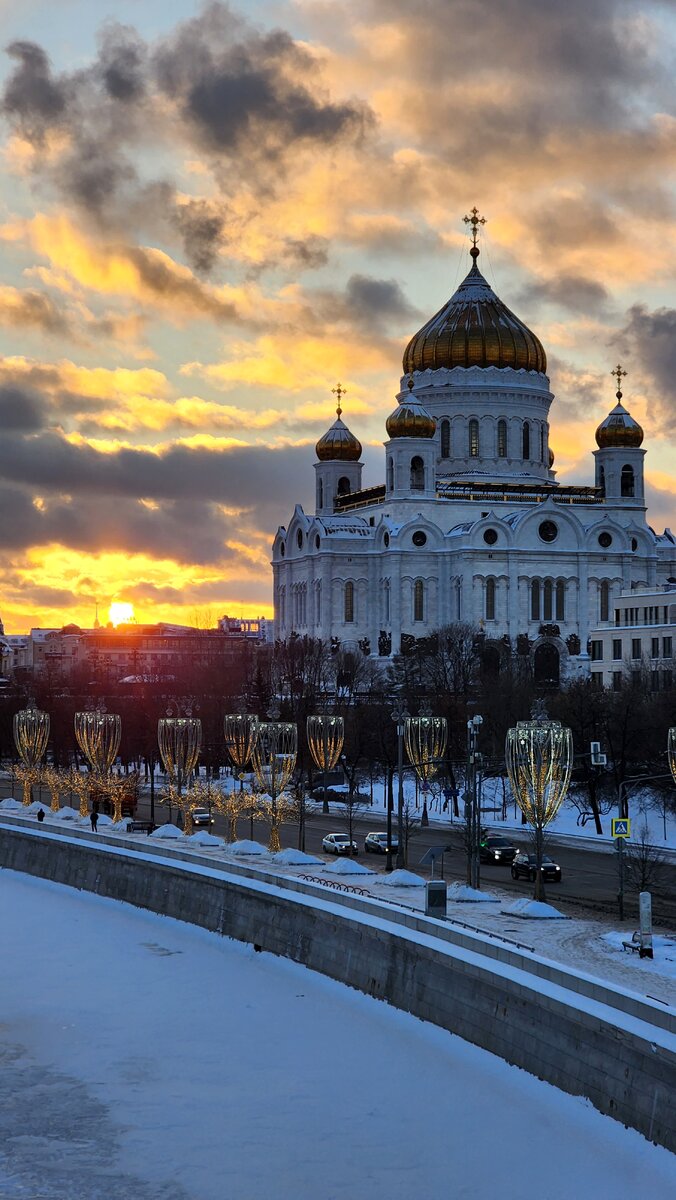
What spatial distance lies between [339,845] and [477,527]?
180 feet

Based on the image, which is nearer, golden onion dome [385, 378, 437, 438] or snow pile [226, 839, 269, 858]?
snow pile [226, 839, 269, 858]

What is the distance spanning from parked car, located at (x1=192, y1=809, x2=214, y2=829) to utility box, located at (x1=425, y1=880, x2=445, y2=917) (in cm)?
2821

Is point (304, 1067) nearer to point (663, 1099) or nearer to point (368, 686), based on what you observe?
point (663, 1099)

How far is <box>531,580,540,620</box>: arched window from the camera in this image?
10406 cm

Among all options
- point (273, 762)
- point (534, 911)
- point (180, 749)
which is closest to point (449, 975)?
point (534, 911)

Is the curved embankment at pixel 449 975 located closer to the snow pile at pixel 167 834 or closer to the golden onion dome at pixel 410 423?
the snow pile at pixel 167 834

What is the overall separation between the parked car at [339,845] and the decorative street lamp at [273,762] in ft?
5.83

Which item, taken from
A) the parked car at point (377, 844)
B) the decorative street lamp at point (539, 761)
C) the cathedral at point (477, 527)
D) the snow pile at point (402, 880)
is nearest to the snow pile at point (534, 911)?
the decorative street lamp at point (539, 761)

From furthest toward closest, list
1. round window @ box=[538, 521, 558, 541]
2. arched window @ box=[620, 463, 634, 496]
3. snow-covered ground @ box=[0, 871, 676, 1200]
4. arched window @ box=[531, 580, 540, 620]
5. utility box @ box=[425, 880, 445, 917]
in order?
arched window @ box=[620, 463, 634, 496] → round window @ box=[538, 521, 558, 541] → arched window @ box=[531, 580, 540, 620] → utility box @ box=[425, 880, 445, 917] → snow-covered ground @ box=[0, 871, 676, 1200]

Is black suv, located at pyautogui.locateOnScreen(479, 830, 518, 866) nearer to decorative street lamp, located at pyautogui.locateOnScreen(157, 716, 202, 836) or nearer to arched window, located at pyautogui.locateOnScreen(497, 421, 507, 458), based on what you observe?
decorative street lamp, located at pyautogui.locateOnScreen(157, 716, 202, 836)

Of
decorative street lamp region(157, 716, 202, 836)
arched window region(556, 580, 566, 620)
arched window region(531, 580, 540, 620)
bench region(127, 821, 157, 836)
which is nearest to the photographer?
decorative street lamp region(157, 716, 202, 836)

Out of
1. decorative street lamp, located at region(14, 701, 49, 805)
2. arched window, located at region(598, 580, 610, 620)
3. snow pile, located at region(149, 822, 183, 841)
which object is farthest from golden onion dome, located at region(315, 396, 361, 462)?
snow pile, located at region(149, 822, 183, 841)

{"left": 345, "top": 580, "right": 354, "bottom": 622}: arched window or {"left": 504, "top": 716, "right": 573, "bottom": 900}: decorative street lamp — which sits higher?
{"left": 345, "top": 580, "right": 354, "bottom": 622}: arched window

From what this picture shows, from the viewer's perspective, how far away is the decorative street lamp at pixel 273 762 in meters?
47.2
